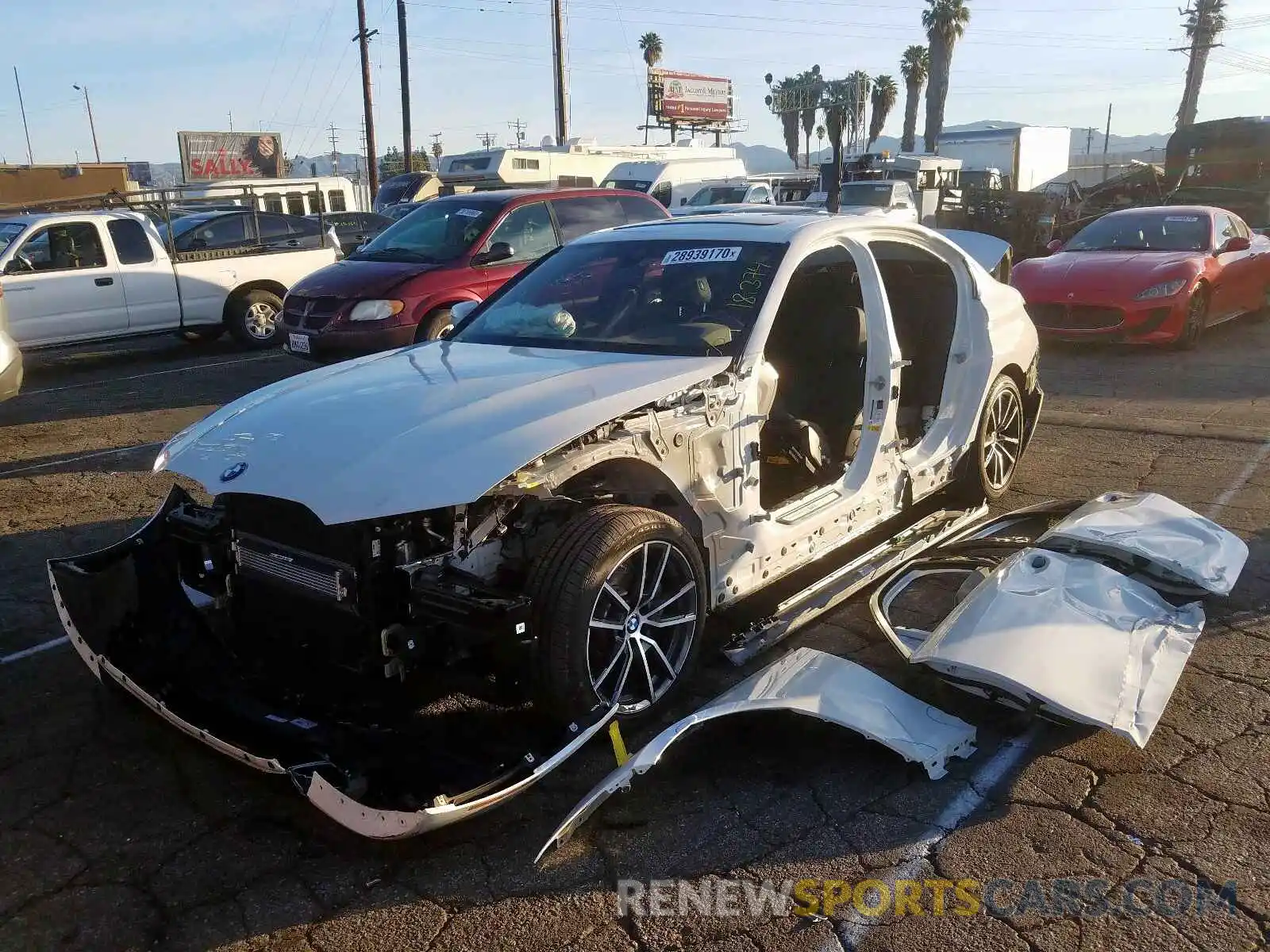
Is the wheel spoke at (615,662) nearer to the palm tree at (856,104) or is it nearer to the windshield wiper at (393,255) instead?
the windshield wiper at (393,255)

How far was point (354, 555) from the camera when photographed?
3123mm

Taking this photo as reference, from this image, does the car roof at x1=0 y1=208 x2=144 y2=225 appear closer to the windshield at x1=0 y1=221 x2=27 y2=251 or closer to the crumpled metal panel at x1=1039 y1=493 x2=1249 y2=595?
the windshield at x1=0 y1=221 x2=27 y2=251

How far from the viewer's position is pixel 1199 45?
43781 mm

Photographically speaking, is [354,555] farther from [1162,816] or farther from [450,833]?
[1162,816]

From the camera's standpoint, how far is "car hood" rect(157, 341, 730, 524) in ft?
9.81

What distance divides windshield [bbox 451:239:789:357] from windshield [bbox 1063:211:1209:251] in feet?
29.8

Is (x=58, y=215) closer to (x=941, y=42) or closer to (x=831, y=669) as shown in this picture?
(x=831, y=669)

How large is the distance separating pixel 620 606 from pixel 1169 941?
178 centimetres

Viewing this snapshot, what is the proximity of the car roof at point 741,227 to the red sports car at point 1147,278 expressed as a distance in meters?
6.92

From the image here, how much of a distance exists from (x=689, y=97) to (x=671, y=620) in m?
52.1

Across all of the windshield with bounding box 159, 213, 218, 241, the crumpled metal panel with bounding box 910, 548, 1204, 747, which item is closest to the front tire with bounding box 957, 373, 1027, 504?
the crumpled metal panel with bounding box 910, 548, 1204, 747

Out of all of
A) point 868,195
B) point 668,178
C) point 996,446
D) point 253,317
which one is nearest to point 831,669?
point 996,446

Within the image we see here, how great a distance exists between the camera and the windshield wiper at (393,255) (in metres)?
9.93

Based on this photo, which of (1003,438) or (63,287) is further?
(63,287)
